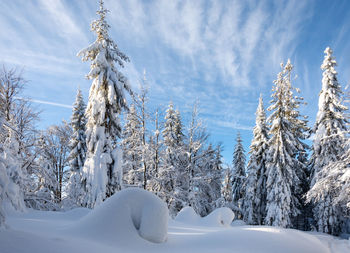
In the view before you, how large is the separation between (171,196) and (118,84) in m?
7.94

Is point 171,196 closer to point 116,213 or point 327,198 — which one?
point 116,213

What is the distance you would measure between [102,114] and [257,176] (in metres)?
16.1

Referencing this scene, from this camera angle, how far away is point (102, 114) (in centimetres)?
966

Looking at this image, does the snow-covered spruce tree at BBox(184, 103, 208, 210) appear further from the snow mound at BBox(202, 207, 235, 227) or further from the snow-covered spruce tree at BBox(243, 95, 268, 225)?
the snow-covered spruce tree at BBox(243, 95, 268, 225)

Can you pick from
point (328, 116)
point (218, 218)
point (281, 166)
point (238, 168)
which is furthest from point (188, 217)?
point (238, 168)

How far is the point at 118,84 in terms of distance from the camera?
33.4 ft

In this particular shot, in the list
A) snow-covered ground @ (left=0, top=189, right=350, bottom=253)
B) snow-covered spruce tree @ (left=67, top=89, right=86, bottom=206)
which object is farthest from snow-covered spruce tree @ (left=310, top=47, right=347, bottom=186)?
snow-covered spruce tree @ (left=67, top=89, right=86, bottom=206)

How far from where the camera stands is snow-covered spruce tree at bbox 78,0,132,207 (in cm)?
936

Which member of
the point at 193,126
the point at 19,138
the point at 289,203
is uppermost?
the point at 193,126

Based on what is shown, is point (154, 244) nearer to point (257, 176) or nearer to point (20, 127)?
point (20, 127)

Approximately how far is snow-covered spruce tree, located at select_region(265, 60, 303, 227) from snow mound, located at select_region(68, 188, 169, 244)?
1419cm

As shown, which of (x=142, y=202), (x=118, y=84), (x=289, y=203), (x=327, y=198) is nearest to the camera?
(x=142, y=202)

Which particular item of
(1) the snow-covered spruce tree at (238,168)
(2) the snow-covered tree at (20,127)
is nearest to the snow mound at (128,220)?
(2) the snow-covered tree at (20,127)

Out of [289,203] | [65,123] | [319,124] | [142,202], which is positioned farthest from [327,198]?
[65,123]
